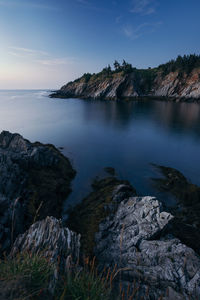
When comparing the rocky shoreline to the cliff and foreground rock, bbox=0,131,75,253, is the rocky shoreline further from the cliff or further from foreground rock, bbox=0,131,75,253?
the cliff

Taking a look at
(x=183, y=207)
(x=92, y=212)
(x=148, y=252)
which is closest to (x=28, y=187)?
(x=92, y=212)

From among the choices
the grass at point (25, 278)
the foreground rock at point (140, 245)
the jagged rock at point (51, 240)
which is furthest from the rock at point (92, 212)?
the grass at point (25, 278)

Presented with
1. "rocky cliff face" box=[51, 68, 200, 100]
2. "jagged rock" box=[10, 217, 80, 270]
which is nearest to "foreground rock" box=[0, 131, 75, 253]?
"jagged rock" box=[10, 217, 80, 270]

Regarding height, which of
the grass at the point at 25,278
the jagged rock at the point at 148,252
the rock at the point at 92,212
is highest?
the grass at the point at 25,278

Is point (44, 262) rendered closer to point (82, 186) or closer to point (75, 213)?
point (75, 213)

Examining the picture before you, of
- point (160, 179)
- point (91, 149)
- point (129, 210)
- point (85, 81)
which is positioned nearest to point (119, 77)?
point (85, 81)

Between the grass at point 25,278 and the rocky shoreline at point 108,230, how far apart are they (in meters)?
0.14

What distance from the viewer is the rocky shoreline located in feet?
22.0

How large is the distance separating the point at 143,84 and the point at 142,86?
2035mm

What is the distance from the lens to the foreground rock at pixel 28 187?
1031cm

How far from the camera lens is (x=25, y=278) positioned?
3.11 metres

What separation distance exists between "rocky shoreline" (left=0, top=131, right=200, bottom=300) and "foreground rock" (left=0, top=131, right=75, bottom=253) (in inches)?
1.9

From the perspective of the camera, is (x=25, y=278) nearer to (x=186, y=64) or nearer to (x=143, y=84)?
(x=186, y=64)

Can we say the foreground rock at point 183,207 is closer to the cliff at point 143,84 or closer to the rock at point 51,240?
the rock at point 51,240
